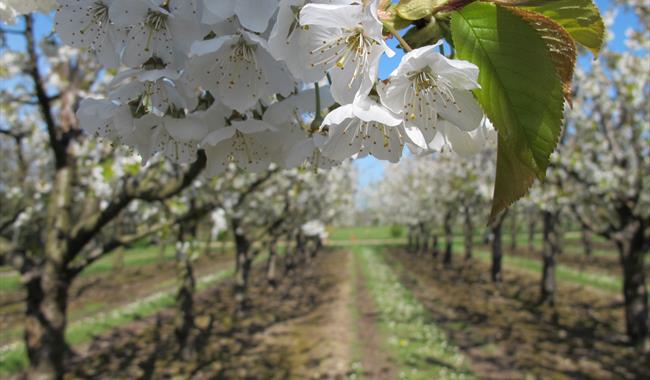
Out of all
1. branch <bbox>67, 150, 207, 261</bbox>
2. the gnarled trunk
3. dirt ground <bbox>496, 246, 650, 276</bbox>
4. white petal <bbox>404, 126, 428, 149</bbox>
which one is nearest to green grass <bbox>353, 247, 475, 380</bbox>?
the gnarled trunk

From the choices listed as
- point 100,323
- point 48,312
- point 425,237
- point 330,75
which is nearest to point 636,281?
point 48,312

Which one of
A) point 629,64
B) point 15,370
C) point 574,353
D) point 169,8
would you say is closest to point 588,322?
point 574,353

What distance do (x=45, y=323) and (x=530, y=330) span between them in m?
10.4

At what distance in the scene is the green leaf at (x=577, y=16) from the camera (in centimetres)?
57

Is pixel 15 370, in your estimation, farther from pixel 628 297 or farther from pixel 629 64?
pixel 629 64

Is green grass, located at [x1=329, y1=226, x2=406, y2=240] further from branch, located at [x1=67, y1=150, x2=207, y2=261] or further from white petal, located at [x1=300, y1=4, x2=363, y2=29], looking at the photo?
white petal, located at [x1=300, y1=4, x2=363, y2=29]

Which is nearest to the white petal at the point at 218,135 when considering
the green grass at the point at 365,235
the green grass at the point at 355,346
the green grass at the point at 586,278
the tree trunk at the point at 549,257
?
the green grass at the point at 355,346

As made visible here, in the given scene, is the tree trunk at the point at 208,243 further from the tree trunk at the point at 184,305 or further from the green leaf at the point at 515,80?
the green leaf at the point at 515,80

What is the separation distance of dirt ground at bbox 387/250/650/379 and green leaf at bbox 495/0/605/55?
8605mm

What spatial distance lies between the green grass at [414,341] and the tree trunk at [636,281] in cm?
326

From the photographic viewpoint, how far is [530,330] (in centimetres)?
1115

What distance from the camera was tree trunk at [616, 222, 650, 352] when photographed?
8.52 meters

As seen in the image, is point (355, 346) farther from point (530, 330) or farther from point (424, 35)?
point (424, 35)

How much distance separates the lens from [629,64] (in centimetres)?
880
